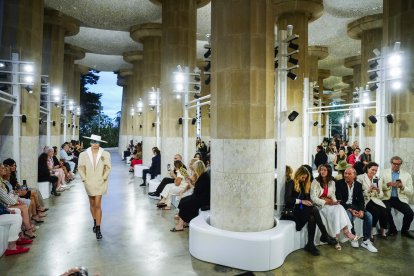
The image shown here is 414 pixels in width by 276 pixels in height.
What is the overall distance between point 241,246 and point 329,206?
75.4 inches

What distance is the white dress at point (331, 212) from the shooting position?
552 centimetres

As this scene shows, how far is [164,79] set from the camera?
11.3m

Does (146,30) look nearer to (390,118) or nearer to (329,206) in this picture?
(390,118)

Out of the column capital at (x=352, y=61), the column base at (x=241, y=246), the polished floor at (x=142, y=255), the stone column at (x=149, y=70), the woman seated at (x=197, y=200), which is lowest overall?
the polished floor at (x=142, y=255)

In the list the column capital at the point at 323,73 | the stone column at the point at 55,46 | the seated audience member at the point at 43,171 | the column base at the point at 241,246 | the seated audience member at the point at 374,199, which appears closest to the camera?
the column base at the point at 241,246

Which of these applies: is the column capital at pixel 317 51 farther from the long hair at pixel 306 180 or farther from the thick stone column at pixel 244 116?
the thick stone column at pixel 244 116

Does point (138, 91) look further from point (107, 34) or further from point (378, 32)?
point (378, 32)

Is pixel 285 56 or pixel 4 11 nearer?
pixel 285 56

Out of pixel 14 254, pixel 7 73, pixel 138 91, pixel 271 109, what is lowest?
pixel 14 254

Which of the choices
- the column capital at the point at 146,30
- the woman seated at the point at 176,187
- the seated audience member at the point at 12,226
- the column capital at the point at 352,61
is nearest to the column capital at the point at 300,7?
the column capital at the point at 146,30

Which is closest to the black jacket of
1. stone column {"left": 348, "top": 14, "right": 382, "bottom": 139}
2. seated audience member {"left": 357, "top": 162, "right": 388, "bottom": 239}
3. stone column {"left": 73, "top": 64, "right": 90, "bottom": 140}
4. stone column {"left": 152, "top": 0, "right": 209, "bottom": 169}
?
seated audience member {"left": 357, "top": 162, "right": 388, "bottom": 239}

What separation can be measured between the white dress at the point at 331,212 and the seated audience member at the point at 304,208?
0.32ft

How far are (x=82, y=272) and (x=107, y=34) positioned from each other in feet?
59.8

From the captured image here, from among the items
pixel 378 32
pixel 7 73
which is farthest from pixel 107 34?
pixel 378 32
